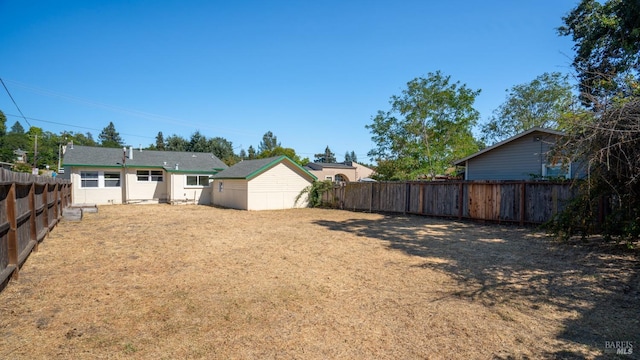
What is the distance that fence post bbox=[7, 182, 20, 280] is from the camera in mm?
4891

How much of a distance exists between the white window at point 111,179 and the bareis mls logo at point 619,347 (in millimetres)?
24355

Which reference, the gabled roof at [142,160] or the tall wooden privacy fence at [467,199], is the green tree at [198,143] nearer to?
the gabled roof at [142,160]

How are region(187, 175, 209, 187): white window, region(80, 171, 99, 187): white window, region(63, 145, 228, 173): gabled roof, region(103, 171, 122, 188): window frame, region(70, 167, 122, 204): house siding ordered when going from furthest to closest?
1. region(187, 175, 209, 187): white window
2. region(103, 171, 122, 188): window frame
3. region(63, 145, 228, 173): gabled roof
4. region(80, 171, 99, 187): white window
5. region(70, 167, 122, 204): house siding

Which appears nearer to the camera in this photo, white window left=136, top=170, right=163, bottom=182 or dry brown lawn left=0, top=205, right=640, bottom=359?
dry brown lawn left=0, top=205, right=640, bottom=359

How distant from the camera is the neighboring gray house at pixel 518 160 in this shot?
42.8ft

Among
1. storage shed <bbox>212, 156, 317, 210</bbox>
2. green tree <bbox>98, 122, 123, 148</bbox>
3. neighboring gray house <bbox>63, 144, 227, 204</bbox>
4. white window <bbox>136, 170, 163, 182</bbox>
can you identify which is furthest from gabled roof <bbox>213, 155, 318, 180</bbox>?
green tree <bbox>98, 122, 123, 148</bbox>

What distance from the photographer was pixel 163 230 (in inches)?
417

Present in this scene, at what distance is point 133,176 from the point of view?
21719 mm

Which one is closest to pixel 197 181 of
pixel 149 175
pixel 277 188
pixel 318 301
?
pixel 149 175

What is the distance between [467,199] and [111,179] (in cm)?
2126

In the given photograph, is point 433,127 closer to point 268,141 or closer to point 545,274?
point 545,274

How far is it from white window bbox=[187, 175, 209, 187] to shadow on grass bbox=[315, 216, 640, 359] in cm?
1637

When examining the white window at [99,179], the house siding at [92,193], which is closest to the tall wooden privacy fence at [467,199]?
the house siding at [92,193]

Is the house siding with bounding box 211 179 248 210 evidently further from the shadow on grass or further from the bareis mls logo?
the bareis mls logo
